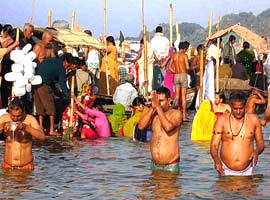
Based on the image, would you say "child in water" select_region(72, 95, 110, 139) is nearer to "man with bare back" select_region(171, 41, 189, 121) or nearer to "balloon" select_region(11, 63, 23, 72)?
"balloon" select_region(11, 63, 23, 72)

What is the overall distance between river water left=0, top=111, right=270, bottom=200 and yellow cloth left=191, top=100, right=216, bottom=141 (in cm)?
144

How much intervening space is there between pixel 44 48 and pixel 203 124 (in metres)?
3.37

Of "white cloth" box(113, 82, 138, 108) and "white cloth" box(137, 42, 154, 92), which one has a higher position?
"white cloth" box(137, 42, 154, 92)

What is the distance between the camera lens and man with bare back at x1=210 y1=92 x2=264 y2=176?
901 centimetres

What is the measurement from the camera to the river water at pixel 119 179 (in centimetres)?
857

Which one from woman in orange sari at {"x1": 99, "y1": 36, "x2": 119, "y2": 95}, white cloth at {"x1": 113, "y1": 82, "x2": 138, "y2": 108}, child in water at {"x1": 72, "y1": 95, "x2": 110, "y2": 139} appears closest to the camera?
child in water at {"x1": 72, "y1": 95, "x2": 110, "y2": 139}

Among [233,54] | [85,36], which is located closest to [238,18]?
[233,54]

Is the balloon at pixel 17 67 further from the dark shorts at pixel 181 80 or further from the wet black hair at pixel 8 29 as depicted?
the dark shorts at pixel 181 80

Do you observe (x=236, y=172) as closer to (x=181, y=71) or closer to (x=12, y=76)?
(x=12, y=76)

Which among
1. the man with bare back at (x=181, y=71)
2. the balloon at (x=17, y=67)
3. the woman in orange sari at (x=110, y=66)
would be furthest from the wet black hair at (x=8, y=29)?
the woman in orange sari at (x=110, y=66)

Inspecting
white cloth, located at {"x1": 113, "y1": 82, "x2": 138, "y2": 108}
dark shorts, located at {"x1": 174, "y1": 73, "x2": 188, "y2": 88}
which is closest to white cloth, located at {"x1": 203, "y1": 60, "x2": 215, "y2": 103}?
dark shorts, located at {"x1": 174, "y1": 73, "x2": 188, "y2": 88}

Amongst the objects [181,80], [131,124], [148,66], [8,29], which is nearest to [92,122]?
[131,124]

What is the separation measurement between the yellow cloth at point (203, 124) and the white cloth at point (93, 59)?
5441 mm

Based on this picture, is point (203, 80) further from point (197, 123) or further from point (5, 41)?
point (5, 41)
